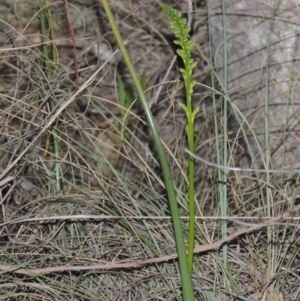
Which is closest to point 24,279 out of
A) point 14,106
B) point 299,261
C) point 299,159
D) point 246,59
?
point 14,106

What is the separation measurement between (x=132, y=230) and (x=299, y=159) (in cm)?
43

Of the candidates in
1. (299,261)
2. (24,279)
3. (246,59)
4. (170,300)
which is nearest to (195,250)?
(170,300)

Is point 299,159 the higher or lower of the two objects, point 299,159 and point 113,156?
the higher

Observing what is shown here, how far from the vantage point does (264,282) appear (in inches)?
53.0

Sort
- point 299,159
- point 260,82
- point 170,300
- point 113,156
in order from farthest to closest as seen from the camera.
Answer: point 113,156 → point 260,82 → point 299,159 → point 170,300

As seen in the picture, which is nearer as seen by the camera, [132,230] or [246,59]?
[132,230]

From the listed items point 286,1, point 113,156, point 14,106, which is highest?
point 286,1

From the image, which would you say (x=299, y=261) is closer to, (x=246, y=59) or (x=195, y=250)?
(x=195, y=250)

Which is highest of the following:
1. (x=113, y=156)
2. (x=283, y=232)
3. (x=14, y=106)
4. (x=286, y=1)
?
(x=286, y=1)

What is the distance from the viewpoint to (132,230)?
142 centimetres

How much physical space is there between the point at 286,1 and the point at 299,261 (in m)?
0.60

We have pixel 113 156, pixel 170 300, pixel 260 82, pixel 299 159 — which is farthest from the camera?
pixel 113 156

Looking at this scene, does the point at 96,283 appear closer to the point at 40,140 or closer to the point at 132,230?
the point at 132,230

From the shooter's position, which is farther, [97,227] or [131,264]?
[97,227]
